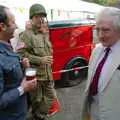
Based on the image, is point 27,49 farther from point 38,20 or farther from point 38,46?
point 38,20

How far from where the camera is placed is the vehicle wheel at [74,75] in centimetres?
796

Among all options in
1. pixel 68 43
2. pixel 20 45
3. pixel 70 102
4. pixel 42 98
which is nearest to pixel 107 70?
pixel 20 45

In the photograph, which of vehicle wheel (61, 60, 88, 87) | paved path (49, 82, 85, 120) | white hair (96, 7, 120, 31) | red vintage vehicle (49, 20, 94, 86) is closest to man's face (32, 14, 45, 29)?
paved path (49, 82, 85, 120)

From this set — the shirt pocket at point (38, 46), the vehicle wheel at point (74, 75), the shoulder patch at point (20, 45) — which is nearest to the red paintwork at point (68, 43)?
the vehicle wheel at point (74, 75)

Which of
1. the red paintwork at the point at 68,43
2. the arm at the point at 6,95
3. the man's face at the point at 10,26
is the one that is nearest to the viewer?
the arm at the point at 6,95

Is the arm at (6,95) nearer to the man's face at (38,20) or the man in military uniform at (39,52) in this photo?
the man in military uniform at (39,52)

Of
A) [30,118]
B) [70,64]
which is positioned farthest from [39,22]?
[70,64]

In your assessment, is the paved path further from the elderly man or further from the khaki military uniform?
the elderly man

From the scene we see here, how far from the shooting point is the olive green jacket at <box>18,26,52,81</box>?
4910 mm

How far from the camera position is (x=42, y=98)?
17.2 feet

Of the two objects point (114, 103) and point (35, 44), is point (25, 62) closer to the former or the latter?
point (114, 103)

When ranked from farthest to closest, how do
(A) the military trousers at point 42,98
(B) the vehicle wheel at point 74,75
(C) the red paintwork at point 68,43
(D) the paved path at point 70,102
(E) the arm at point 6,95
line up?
(B) the vehicle wheel at point 74,75, (C) the red paintwork at point 68,43, (D) the paved path at point 70,102, (A) the military trousers at point 42,98, (E) the arm at point 6,95

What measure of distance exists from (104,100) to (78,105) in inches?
146

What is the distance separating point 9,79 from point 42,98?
7.59ft
